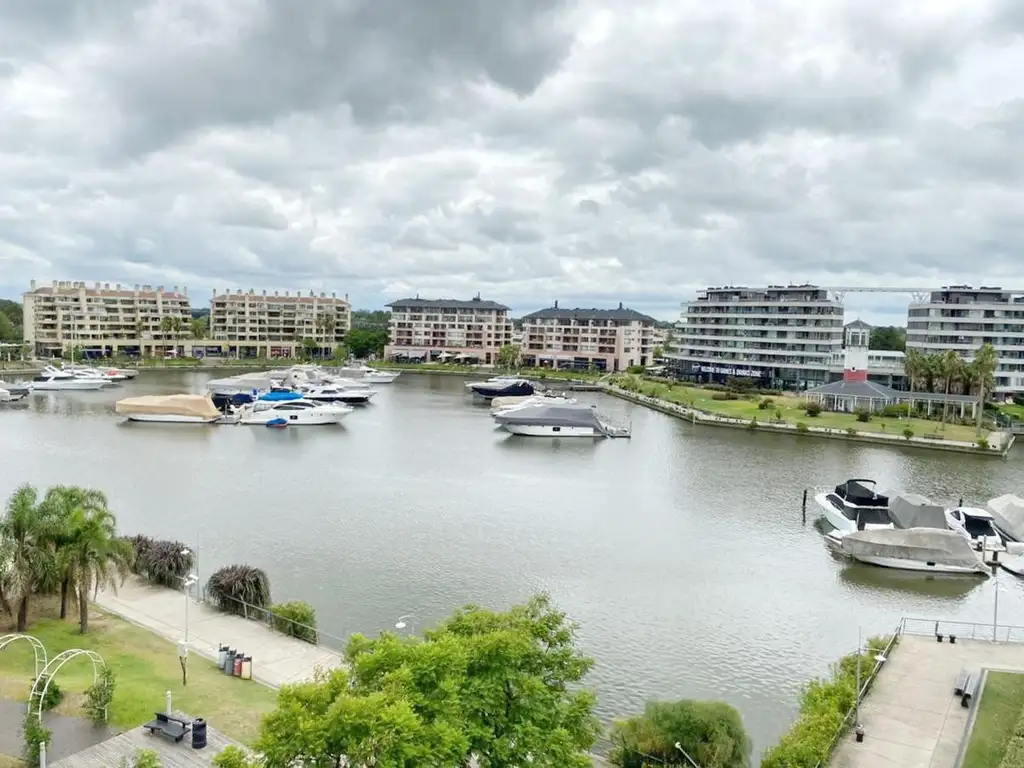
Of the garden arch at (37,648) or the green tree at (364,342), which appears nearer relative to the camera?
the garden arch at (37,648)

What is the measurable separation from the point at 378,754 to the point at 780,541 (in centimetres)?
3389

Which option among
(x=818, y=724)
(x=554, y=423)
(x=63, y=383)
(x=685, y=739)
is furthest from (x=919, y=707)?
(x=63, y=383)

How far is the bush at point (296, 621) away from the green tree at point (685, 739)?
1124 cm

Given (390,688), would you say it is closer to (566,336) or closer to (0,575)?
(0,575)

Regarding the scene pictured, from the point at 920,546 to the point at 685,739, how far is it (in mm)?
24381

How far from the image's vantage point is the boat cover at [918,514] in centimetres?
4012

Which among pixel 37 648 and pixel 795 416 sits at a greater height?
pixel 795 416

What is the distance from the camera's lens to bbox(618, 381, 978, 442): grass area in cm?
7812

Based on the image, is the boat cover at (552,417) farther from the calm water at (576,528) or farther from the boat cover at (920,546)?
the boat cover at (920,546)

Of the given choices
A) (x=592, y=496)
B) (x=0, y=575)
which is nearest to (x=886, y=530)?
(x=592, y=496)

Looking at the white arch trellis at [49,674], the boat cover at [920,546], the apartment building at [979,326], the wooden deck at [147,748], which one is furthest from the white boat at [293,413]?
the apartment building at [979,326]

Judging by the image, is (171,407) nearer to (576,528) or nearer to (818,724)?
(576,528)

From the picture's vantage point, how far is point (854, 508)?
42.5 m

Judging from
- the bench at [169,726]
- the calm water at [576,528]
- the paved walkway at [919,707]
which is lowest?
the calm water at [576,528]
